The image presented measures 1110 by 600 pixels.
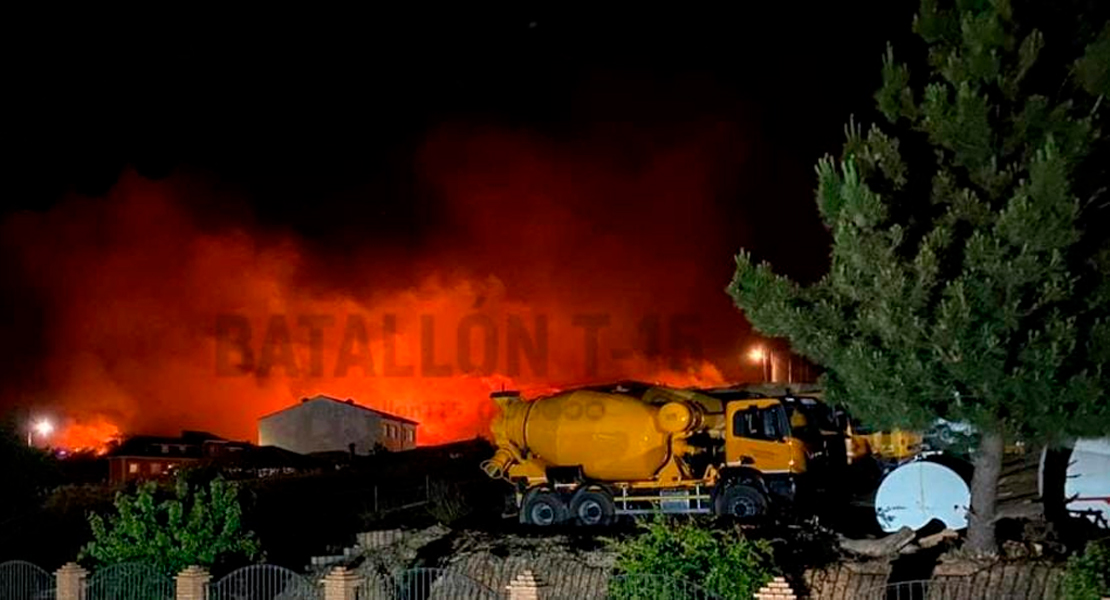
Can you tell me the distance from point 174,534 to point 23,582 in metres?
3.09

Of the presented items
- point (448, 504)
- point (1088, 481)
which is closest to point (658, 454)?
point (448, 504)

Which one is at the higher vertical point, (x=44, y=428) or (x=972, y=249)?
(x=972, y=249)

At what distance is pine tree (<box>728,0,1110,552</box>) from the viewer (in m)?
15.2

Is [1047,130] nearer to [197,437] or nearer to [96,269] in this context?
[197,437]

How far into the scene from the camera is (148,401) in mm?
78000

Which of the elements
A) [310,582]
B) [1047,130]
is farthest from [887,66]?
[310,582]

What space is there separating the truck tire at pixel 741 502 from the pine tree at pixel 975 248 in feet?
22.0

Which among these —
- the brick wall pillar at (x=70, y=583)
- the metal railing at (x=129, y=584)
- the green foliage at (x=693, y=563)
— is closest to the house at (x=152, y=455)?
the metal railing at (x=129, y=584)

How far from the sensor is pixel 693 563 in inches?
656

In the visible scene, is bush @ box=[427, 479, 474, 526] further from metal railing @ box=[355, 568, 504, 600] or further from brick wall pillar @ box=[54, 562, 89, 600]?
brick wall pillar @ box=[54, 562, 89, 600]

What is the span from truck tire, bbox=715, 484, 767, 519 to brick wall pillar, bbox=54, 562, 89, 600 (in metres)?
11.2

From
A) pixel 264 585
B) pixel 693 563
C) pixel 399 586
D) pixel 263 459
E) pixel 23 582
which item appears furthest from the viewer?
pixel 263 459

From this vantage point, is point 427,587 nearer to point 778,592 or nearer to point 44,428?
point 778,592

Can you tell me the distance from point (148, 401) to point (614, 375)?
2920 cm
